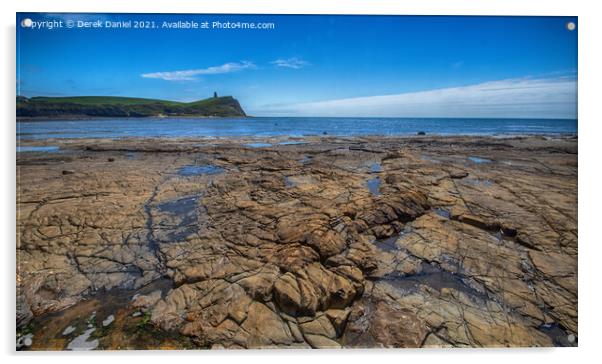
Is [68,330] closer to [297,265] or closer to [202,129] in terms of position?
[297,265]

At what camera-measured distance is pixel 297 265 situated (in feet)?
14.0

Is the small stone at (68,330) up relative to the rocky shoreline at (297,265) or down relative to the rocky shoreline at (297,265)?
down

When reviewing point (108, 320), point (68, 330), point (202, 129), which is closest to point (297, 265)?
point (108, 320)

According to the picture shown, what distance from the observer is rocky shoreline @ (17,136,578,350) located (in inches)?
145

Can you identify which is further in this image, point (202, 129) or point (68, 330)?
point (202, 129)

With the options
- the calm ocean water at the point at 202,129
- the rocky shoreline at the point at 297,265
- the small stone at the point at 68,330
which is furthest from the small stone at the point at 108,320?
the calm ocean water at the point at 202,129

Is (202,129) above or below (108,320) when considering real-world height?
above

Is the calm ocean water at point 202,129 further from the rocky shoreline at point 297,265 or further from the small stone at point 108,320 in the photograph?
the small stone at point 108,320

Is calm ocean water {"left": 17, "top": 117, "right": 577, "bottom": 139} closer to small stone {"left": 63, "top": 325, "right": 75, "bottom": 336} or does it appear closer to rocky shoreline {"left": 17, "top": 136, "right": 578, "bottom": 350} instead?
rocky shoreline {"left": 17, "top": 136, "right": 578, "bottom": 350}

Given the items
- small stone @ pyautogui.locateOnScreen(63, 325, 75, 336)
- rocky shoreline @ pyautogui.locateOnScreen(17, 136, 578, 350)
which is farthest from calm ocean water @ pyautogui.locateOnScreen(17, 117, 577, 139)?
small stone @ pyautogui.locateOnScreen(63, 325, 75, 336)

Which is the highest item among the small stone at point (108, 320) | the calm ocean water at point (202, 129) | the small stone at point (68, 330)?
the calm ocean water at point (202, 129)

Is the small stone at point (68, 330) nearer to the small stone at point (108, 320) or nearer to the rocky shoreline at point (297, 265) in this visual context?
the rocky shoreline at point (297, 265)

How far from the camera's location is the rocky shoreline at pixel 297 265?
3682 mm

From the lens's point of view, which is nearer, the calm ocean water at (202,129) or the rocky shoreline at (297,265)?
the rocky shoreline at (297,265)
